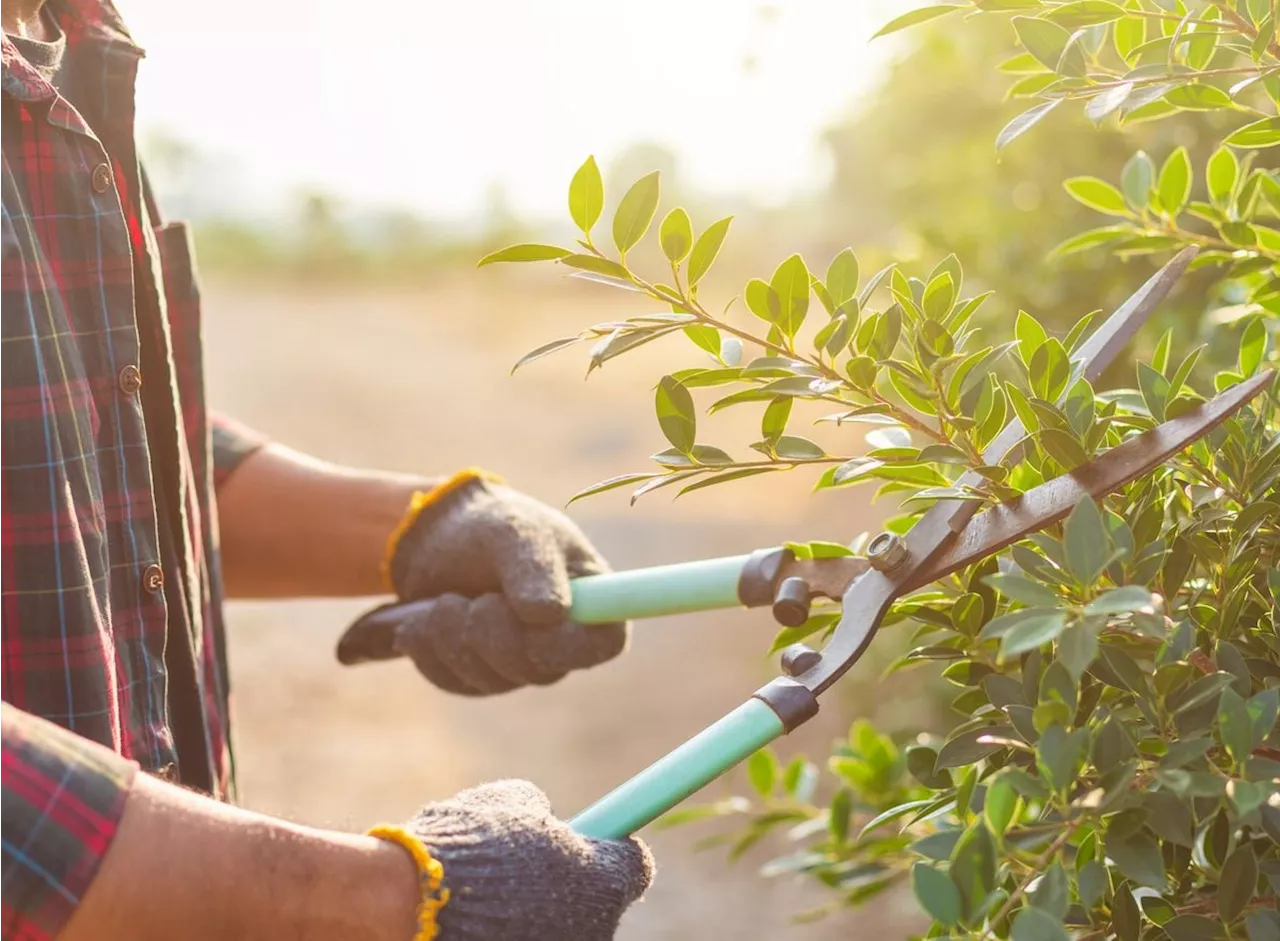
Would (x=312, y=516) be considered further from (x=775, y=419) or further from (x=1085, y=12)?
(x=1085, y=12)

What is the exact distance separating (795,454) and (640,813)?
0.30 metres

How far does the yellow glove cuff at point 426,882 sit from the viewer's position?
0.93m

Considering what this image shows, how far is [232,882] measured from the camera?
883mm

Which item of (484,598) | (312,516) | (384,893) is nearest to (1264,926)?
(384,893)

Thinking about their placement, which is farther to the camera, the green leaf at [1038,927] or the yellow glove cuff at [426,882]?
the yellow glove cuff at [426,882]

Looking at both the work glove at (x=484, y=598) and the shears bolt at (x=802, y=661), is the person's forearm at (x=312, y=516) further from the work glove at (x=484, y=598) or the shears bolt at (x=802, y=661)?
the shears bolt at (x=802, y=661)

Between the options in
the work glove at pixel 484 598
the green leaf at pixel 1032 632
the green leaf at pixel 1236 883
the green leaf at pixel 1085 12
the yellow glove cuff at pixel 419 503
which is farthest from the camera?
the yellow glove cuff at pixel 419 503

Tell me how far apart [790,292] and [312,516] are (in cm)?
90

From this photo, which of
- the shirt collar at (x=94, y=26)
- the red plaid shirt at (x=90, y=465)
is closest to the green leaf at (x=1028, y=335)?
the red plaid shirt at (x=90, y=465)

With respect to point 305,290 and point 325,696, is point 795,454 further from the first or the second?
point 305,290

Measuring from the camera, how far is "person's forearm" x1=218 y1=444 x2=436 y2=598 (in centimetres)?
164

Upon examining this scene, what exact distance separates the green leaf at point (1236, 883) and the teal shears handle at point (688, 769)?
328 millimetres

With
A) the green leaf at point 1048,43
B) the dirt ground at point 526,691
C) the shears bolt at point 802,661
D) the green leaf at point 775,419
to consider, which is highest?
the green leaf at point 1048,43

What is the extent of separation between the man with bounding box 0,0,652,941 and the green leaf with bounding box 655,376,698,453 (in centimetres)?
31
